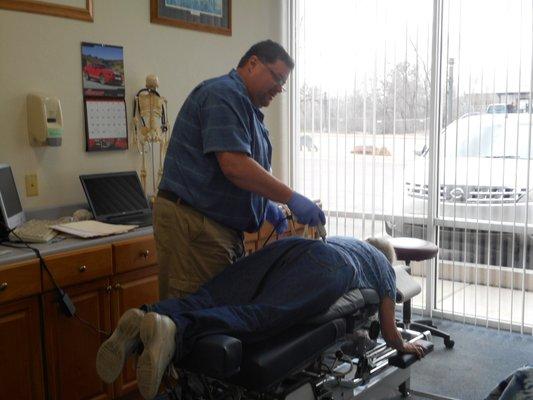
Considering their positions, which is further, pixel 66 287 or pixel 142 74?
pixel 142 74

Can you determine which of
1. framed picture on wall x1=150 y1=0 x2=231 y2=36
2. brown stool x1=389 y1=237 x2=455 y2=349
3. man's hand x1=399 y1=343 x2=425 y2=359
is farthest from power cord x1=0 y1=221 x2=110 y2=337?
brown stool x1=389 y1=237 x2=455 y2=349

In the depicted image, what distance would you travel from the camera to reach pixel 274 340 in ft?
5.51

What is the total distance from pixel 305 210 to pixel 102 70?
147 cm

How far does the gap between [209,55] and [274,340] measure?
221 centimetres

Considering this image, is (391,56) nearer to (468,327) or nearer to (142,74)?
(142,74)

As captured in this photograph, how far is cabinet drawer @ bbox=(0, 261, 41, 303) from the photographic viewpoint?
6.49 ft

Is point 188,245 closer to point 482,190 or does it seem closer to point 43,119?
point 43,119

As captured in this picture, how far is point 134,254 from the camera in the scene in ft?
7.97

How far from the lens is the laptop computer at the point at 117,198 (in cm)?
268

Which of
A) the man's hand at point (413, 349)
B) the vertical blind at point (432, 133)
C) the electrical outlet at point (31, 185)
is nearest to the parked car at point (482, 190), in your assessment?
the vertical blind at point (432, 133)

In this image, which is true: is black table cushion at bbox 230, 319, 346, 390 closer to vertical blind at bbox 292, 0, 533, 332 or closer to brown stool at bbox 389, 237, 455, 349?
brown stool at bbox 389, 237, 455, 349

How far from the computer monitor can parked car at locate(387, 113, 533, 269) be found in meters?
2.25

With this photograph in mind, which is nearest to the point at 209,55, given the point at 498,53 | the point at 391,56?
the point at 391,56

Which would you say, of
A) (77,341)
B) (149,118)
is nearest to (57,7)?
(149,118)
